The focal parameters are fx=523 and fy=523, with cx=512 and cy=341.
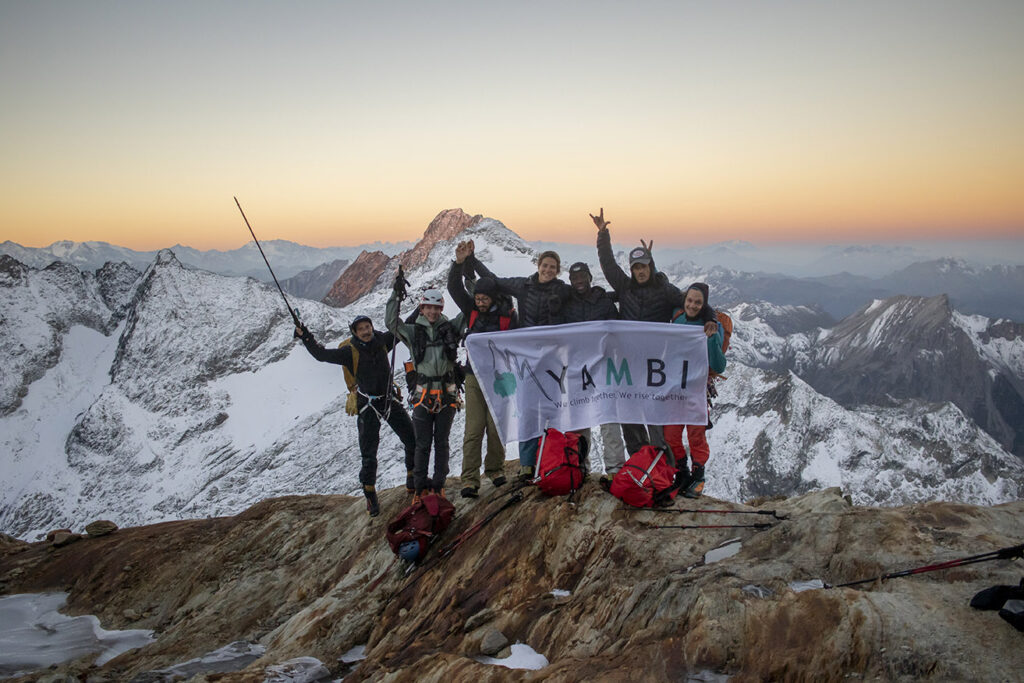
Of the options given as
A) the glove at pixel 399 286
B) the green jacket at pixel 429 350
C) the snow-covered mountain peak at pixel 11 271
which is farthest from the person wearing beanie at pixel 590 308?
the snow-covered mountain peak at pixel 11 271

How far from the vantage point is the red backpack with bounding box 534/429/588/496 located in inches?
426

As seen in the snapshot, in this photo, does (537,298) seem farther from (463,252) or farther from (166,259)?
(166,259)

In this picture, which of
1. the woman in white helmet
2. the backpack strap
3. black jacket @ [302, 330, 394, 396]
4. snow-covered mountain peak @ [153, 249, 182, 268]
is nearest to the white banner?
the woman in white helmet

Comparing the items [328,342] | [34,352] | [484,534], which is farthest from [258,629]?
[34,352]

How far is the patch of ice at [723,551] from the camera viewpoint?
8883mm

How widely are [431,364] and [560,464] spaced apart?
376cm

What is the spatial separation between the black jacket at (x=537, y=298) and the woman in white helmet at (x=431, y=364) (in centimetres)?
154

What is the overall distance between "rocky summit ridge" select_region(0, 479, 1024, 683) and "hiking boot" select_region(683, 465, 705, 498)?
22.0 inches

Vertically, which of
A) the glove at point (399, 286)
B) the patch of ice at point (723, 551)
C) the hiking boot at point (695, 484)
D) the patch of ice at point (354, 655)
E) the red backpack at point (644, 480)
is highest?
the glove at point (399, 286)

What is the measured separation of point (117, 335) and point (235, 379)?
6915 cm

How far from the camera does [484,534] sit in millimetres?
11242

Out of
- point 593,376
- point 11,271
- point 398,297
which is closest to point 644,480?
point 593,376

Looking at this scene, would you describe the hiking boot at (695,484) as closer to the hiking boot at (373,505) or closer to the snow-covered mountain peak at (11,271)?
the hiking boot at (373,505)

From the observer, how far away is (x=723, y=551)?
9.06m
